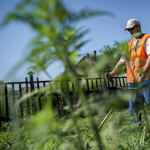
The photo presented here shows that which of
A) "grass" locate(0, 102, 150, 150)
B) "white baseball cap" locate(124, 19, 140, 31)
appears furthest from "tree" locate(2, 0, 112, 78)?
"white baseball cap" locate(124, 19, 140, 31)

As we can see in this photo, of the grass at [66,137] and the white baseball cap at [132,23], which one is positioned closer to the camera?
the grass at [66,137]

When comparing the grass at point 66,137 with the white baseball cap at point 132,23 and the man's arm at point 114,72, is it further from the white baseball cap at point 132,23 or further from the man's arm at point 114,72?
the white baseball cap at point 132,23

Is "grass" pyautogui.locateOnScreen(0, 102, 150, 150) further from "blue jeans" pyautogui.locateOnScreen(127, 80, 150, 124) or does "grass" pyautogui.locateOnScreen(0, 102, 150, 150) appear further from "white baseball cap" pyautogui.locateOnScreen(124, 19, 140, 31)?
"white baseball cap" pyautogui.locateOnScreen(124, 19, 140, 31)

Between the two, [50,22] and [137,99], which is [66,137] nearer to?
[137,99]

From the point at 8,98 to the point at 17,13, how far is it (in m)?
4.76

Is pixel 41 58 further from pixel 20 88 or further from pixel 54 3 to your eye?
pixel 20 88

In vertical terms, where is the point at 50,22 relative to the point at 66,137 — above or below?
above

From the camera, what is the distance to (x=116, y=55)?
2.87ft

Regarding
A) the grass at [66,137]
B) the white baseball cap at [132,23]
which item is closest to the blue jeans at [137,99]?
the grass at [66,137]

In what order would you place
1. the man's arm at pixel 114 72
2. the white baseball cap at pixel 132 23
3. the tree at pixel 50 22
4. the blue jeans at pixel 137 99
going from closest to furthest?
the tree at pixel 50 22 → the blue jeans at pixel 137 99 → the man's arm at pixel 114 72 → the white baseball cap at pixel 132 23

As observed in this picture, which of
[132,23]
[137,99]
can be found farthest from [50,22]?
[132,23]

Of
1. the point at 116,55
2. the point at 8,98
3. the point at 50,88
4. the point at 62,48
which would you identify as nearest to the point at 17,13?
the point at 62,48

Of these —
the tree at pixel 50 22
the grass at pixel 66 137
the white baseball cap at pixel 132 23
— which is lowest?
the grass at pixel 66 137

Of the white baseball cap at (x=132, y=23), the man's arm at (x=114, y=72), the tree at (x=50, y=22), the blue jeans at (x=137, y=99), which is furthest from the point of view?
the white baseball cap at (x=132, y=23)
